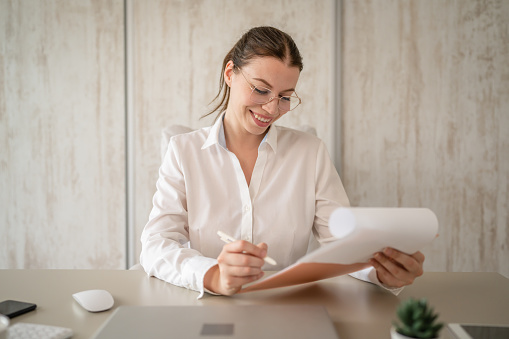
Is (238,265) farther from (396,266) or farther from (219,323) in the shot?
(396,266)

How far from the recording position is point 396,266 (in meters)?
0.95

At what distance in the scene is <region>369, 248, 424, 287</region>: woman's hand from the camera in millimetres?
941

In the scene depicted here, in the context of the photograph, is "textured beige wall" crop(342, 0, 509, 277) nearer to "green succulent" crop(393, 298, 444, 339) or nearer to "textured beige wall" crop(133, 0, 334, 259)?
"textured beige wall" crop(133, 0, 334, 259)

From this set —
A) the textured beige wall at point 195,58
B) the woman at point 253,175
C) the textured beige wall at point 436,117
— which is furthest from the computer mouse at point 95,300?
the textured beige wall at point 436,117

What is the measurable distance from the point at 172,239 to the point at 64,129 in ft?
5.58

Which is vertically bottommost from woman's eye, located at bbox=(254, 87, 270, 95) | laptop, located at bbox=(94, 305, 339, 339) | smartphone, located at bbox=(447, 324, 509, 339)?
laptop, located at bbox=(94, 305, 339, 339)

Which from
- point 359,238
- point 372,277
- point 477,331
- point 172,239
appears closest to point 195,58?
point 172,239

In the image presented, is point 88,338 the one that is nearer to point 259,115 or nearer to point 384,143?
point 259,115

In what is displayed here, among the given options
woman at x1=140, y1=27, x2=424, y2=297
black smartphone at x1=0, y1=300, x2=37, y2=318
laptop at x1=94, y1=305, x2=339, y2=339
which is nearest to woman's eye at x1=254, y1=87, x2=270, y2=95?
woman at x1=140, y1=27, x2=424, y2=297

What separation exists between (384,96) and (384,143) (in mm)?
269

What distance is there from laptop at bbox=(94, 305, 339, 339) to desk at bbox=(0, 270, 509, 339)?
0.21 ft

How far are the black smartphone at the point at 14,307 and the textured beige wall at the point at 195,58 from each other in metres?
1.73

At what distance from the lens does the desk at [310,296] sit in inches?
31.6

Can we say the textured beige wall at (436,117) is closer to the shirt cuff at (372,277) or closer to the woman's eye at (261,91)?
the woman's eye at (261,91)
